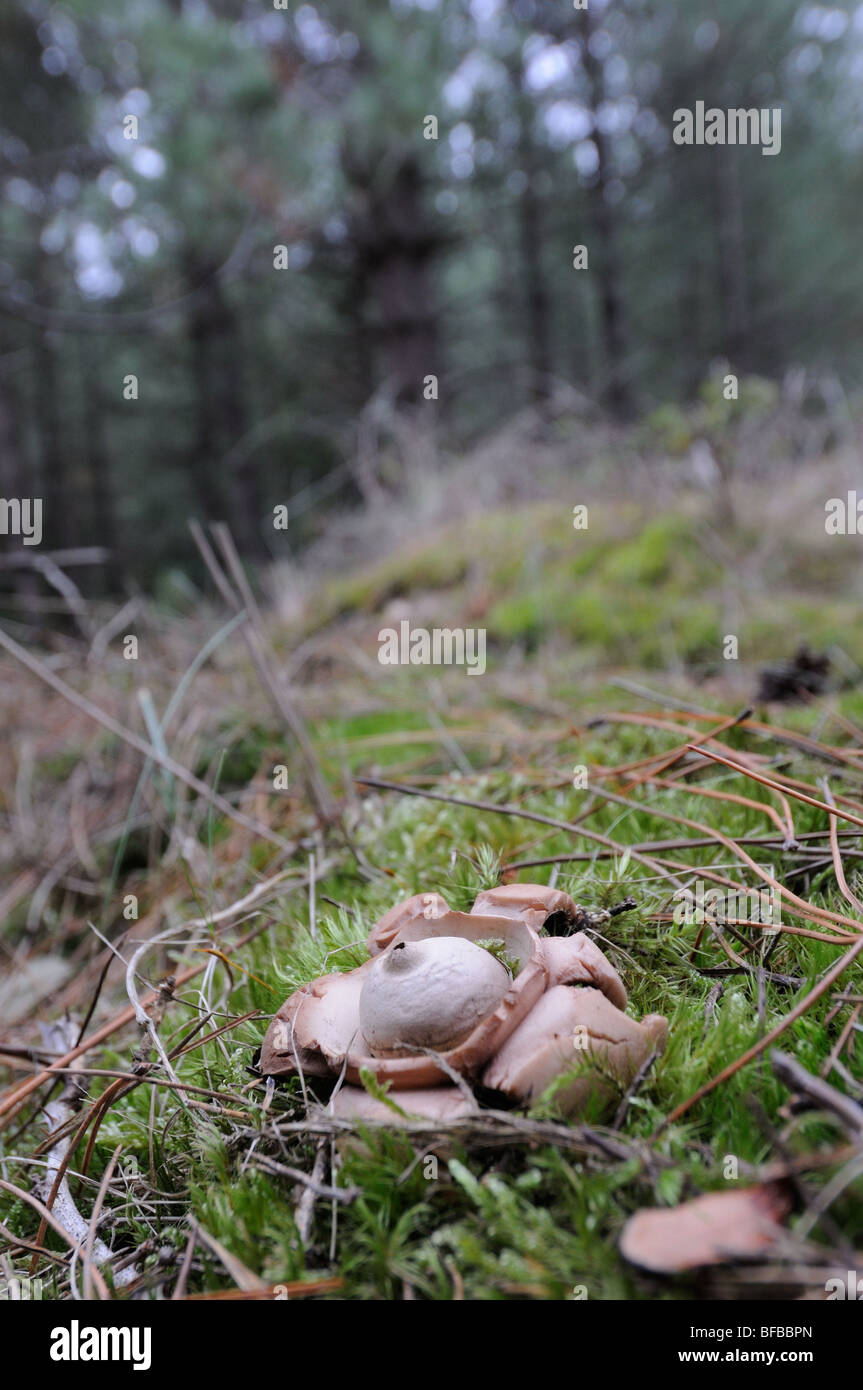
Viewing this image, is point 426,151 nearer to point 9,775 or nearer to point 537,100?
point 537,100

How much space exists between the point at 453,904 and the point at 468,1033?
0.39 metres

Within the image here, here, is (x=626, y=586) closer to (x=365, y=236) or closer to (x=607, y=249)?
(x=365, y=236)

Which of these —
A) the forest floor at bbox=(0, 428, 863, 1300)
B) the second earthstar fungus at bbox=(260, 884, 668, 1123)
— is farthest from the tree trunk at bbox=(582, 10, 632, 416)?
the second earthstar fungus at bbox=(260, 884, 668, 1123)

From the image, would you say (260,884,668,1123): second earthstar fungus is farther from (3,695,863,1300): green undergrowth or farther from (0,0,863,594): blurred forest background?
(0,0,863,594): blurred forest background

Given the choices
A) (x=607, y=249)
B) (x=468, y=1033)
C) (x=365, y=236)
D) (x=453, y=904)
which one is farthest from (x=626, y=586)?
(x=607, y=249)

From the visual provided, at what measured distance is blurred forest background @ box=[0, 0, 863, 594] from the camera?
20.1ft

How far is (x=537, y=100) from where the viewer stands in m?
10.6

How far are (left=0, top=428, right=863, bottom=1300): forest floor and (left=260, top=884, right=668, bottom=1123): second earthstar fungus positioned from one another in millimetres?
35

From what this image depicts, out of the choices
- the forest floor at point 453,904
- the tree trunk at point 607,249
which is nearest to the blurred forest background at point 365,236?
the tree trunk at point 607,249

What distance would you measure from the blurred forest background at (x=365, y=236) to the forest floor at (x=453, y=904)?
1.67 m
